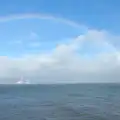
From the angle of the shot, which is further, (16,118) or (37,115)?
(37,115)

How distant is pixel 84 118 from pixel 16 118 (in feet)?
26.4

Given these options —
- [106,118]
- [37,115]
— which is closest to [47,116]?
[37,115]

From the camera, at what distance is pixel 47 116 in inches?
1489

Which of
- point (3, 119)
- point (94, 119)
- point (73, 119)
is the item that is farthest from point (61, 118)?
point (3, 119)

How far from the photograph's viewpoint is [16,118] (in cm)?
3688

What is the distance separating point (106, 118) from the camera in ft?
118

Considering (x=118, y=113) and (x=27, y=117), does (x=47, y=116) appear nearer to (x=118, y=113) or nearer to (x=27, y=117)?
(x=27, y=117)

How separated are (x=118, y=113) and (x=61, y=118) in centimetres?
817

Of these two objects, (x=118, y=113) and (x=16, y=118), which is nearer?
(x=16, y=118)

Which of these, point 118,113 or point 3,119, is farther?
point 118,113

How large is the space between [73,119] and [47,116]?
4099mm

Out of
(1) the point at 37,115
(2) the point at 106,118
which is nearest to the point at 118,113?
(2) the point at 106,118

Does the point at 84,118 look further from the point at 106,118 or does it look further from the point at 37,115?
the point at 37,115

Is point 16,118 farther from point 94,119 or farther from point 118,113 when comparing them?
point 118,113
